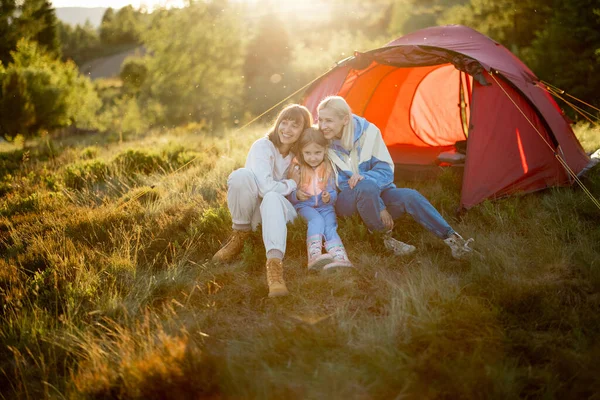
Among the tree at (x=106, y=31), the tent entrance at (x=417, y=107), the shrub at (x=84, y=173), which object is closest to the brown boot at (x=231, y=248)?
the tent entrance at (x=417, y=107)

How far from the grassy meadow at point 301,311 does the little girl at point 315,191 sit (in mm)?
250

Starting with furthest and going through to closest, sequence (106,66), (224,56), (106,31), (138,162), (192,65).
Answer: (106,31)
(106,66)
(224,56)
(192,65)
(138,162)

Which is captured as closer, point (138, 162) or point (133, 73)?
point (138, 162)

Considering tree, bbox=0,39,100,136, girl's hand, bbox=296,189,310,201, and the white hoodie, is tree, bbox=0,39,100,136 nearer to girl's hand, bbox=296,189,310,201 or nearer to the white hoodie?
the white hoodie

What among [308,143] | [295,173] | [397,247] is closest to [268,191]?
[295,173]

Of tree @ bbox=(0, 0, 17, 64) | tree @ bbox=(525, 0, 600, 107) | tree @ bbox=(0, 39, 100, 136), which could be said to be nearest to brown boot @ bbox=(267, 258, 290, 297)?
tree @ bbox=(525, 0, 600, 107)

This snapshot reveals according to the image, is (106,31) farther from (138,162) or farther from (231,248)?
(231,248)

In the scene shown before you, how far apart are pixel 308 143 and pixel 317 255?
958 mm

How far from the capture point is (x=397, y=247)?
3.60m

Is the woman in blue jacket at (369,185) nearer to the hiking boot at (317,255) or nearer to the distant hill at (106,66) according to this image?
the hiking boot at (317,255)

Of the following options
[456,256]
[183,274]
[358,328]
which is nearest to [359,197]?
[456,256]

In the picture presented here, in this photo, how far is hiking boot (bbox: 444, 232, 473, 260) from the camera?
3318 millimetres

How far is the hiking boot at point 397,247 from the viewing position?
3.57m

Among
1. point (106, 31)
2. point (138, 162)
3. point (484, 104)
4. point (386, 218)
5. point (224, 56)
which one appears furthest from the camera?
point (106, 31)
